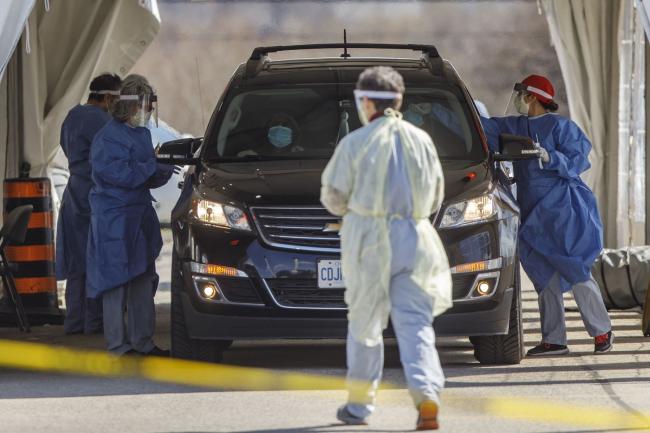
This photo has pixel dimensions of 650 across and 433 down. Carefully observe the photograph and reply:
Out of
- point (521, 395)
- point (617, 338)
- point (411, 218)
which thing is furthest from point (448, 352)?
point (411, 218)

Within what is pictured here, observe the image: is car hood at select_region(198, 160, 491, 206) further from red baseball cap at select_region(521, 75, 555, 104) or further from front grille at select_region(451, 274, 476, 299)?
red baseball cap at select_region(521, 75, 555, 104)

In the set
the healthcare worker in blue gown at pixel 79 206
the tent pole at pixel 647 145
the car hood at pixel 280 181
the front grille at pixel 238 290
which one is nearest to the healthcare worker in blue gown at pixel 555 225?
the car hood at pixel 280 181

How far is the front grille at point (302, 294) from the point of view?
10188 millimetres

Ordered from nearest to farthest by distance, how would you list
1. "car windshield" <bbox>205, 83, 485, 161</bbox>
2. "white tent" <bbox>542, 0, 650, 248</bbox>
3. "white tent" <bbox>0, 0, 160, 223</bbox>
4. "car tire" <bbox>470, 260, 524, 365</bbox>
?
1. "car tire" <bbox>470, 260, 524, 365</bbox>
2. "car windshield" <bbox>205, 83, 485, 161</bbox>
3. "white tent" <bbox>0, 0, 160, 223</bbox>
4. "white tent" <bbox>542, 0, 650, 248</bbox>

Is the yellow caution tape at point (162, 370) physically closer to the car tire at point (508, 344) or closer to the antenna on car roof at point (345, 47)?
the car tire at point (508, 344)

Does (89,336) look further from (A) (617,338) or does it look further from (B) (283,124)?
(A) (617,338)

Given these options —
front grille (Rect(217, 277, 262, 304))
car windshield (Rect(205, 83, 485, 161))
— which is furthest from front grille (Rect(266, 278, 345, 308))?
car windshield (Rect(205, 83, 485, 161))

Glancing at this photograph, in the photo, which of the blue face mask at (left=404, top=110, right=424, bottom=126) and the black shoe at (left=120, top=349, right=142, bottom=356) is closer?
the blue face mask at (left=404, top=110, right=424, bottom=126)

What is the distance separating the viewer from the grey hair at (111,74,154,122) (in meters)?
11.2

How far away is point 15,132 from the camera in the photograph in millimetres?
15445

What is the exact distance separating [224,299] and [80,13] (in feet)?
21.6

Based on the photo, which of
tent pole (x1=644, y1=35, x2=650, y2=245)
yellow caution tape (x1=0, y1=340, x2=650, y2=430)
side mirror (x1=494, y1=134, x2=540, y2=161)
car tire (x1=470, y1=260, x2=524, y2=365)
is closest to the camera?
yellow caution tape (x1=0, y1=340, x2=650, y2=430)

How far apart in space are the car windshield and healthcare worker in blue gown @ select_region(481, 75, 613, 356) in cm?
55

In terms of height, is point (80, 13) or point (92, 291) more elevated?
point (80, 13)
